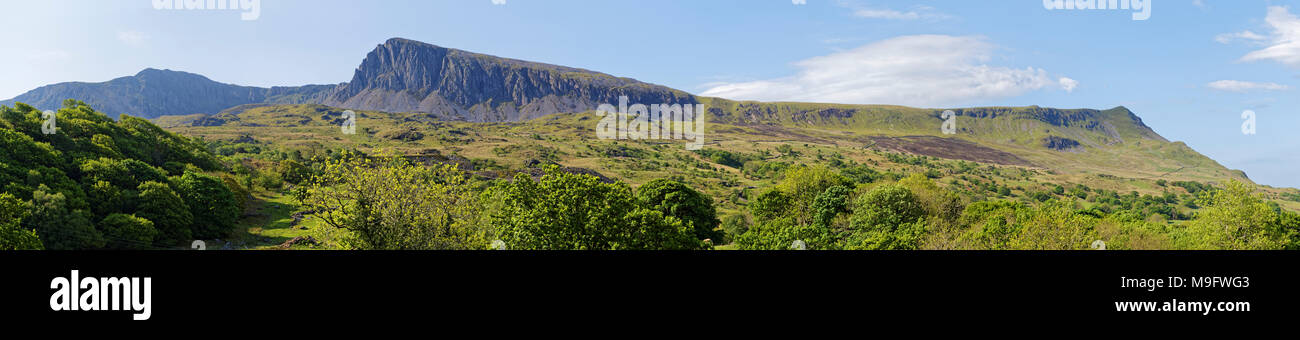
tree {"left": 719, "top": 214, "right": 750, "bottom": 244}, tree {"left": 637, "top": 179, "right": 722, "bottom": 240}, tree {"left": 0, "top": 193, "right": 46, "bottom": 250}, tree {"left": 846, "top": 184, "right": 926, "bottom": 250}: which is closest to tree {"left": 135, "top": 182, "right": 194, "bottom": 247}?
tree {"left": 0, "top": 193, "right": 46, "bottom": 250}

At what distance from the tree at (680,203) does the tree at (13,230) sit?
53.6 m

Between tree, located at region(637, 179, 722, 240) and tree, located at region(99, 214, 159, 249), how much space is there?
52.9 m

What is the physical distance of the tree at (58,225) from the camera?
2031 inches

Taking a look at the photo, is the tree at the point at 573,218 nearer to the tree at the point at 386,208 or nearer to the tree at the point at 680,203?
the tree at the point at 386,208

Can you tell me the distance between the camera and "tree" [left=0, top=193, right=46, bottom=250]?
36.5 metres

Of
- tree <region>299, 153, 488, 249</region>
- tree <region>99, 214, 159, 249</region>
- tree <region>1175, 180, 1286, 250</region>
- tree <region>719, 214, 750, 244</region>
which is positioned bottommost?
tree <region>719, 214, 750, 244</region>

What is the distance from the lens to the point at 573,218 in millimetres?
31266

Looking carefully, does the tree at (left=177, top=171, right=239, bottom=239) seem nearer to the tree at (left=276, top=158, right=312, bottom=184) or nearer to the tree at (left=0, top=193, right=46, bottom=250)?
the tree at (left=0, top=193, right=46, bottom=250)
